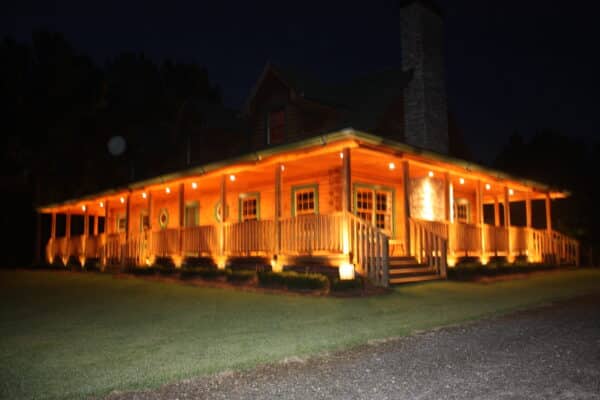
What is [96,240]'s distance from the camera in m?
20.7

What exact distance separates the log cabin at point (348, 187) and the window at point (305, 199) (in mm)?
36

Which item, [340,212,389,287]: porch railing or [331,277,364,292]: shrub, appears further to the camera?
[340,212,389,287]: porch railing

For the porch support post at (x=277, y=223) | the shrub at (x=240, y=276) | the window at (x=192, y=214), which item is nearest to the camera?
the shrub at (x=240, y=276)

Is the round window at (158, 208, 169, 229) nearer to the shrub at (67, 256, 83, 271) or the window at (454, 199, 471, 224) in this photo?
the shrub at (67, 256, 83, 271)

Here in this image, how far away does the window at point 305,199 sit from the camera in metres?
15.9

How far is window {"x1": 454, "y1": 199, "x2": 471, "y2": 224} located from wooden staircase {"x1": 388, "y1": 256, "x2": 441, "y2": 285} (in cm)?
764

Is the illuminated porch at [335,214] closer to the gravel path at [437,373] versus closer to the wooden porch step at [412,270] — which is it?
the wooden porch step at [412,270]

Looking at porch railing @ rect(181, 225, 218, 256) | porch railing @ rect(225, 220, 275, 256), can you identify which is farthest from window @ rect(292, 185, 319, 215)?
porch railing @ rect(181, 225, 218, 256)

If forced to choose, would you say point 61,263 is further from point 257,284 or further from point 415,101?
point 415,101

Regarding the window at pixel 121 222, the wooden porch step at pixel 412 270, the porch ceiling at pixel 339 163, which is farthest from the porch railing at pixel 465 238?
the window at pixel 121 222

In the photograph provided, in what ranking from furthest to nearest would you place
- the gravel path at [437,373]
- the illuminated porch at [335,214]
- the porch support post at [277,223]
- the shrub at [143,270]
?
the shrub at [143,270]
the porch support post at [277,223]
the illuminated porch at [335,214]
the gravel path at [437,373]

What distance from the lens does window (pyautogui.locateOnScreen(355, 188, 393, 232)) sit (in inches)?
617

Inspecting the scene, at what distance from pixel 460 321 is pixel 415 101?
11.5 meters

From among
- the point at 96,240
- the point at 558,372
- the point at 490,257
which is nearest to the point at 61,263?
the point at 96,240
